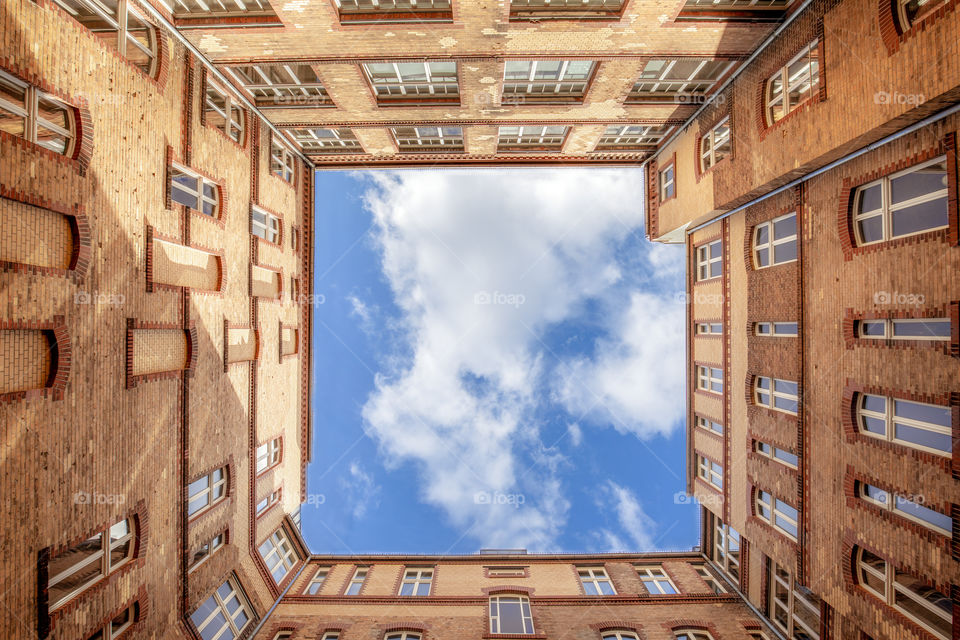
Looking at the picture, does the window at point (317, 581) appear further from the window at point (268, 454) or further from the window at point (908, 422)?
the window at point (908, 422)

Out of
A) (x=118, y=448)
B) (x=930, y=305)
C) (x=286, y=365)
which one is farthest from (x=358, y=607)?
(x=930, y=305)

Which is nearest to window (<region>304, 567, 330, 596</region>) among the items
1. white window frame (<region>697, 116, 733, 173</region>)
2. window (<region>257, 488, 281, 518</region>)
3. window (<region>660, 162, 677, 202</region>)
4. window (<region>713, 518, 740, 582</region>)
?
window (<region>257, 488, 281, 518</region>)

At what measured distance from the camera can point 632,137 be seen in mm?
22672

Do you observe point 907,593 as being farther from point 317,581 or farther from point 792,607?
point 317,581

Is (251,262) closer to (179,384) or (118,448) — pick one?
(179,384)

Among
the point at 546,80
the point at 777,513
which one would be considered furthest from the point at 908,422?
the point at 546,80

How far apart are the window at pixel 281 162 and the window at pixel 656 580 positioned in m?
26.1

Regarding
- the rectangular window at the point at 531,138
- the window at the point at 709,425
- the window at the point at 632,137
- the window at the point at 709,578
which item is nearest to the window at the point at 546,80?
the rectangular window at the point at 531,138

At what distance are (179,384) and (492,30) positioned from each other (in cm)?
1544

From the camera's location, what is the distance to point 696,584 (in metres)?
20.5

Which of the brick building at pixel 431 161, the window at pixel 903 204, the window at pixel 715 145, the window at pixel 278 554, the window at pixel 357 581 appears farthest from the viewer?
the window at pixel 357 581

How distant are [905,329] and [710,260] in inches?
392

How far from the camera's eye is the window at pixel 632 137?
21.6 metres

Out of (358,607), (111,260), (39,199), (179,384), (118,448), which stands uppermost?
(39,199)
